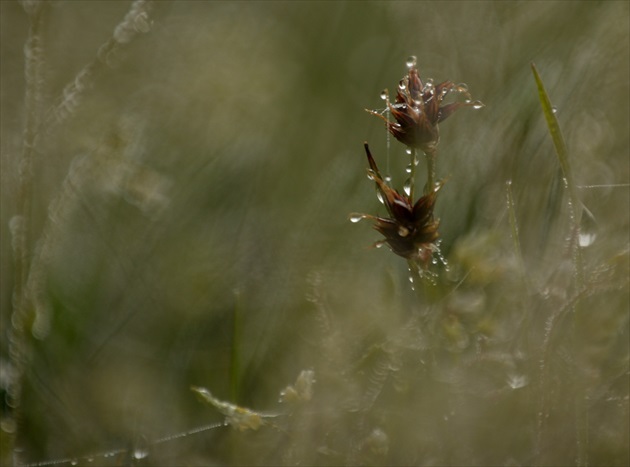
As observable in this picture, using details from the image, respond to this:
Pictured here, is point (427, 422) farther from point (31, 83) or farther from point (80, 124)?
point (80, 124)

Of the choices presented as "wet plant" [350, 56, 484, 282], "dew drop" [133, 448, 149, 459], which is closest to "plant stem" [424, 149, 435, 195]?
"wet plant" [350, 56, 484, 282]

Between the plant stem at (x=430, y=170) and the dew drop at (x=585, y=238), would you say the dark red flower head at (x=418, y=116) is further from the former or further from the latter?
the dew drop at (x=585, y=238)

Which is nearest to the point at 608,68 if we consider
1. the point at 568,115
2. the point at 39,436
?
the point at 568,115

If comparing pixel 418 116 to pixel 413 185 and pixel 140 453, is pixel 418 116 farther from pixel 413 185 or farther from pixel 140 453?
pixel 140 453

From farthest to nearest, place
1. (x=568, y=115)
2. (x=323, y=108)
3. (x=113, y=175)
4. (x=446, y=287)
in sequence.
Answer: (x=323, y=108) < (x=568, y=115) < (x=113, y=175) < (x=446, y=287)

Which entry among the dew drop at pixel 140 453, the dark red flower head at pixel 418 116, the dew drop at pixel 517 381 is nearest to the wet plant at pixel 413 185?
the dark red flower head at pixel 418 116
